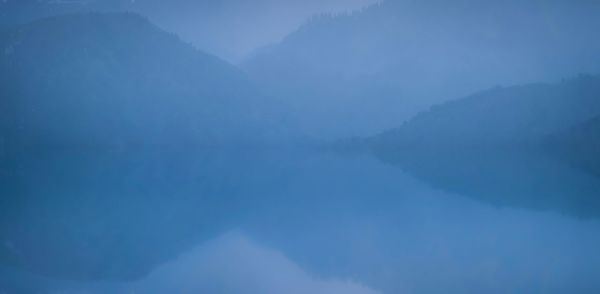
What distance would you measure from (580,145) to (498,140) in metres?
0.92

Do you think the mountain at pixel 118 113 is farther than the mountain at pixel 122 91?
No

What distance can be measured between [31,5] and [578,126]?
20.8 feet

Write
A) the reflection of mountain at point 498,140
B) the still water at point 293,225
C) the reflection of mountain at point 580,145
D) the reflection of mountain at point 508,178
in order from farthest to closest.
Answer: the reflection of mountain at point 580,145, the reflection of mountain at point 498,140, the reflection of mountain at point 508,178, the still water at point 293,225

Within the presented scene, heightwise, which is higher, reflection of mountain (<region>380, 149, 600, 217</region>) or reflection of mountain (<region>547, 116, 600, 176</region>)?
reflection of mountain (<region>547, 116, 600, 176</region>)

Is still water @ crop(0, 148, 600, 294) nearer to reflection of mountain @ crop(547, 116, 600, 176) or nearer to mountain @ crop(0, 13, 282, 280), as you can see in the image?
mountain @ crop(0, 13, 282, 280)

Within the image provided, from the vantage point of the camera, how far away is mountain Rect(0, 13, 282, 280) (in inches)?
212

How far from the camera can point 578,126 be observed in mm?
5559

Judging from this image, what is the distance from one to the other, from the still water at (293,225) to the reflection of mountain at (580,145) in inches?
→ 7.6

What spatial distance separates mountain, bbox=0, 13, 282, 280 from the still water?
0.17 feet

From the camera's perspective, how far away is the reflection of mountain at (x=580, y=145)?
5.50m

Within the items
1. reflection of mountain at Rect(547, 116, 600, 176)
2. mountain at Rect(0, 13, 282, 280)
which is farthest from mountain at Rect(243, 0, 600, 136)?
reflection of mountain at Rect(547, 116, 600, 176)

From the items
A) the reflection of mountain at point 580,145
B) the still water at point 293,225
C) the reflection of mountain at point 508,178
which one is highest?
the reflection of mountain at point 580,145

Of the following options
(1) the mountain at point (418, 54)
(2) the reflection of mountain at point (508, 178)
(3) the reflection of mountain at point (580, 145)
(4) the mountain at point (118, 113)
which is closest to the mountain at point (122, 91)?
(4) the mountain at point (118, 113)

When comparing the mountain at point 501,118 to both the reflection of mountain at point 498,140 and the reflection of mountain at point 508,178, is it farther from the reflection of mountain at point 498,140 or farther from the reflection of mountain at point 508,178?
the reflection of mountain at point 508,178
